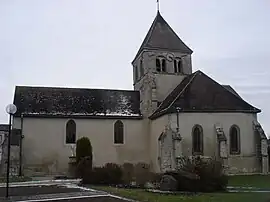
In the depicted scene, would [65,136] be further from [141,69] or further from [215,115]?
[215,115]

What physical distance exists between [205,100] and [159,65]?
25.4 feet

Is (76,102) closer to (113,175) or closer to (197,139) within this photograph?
(197,139)

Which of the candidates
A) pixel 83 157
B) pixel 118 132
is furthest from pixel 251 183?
pixel 118 132

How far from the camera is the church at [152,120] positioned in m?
29.5

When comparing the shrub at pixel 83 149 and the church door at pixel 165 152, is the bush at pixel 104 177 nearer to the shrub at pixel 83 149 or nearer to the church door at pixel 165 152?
the shrub at pixel 83 149

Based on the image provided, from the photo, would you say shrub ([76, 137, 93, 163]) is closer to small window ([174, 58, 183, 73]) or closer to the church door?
the church door

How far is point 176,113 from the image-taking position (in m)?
29.5

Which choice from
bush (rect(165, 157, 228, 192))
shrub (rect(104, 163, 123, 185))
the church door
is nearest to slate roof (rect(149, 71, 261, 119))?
the church door

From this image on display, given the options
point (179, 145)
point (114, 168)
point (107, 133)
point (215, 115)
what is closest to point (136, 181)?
point (114, 168)

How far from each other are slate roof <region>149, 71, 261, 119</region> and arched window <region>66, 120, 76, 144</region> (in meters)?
7.81

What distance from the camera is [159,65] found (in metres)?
36.5

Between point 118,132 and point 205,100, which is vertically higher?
point 205,100

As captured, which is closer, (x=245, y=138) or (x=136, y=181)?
(x=136, y=181)

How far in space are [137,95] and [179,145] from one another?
10.5 m
